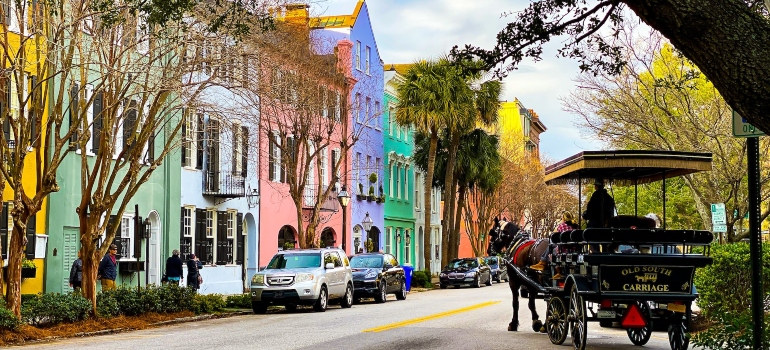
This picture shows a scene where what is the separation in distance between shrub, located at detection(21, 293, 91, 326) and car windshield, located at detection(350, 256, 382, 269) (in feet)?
45.2

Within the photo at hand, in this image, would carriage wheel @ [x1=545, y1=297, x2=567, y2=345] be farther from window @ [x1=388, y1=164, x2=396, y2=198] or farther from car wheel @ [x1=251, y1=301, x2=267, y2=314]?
window @ [x1=388, y1=164, x2=396, y2=198]

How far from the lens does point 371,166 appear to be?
56.8 metres

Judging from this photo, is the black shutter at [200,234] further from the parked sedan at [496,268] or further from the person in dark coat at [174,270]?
the parked sedan at [496,268]

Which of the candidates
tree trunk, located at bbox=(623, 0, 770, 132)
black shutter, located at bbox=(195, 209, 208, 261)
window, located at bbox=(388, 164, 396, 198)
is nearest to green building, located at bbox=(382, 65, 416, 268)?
window, located at bbox=(388, 164, 396, 198)

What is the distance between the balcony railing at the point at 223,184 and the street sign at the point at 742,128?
28296 millimetres

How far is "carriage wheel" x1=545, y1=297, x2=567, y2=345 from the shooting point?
15586 millimetres

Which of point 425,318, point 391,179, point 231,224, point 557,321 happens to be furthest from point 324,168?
point 557,321

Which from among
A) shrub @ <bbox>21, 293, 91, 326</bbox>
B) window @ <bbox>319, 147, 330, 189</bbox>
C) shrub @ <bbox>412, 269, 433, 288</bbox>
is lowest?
shrub @ <bbox>412, 269, 433, 288</bbox>

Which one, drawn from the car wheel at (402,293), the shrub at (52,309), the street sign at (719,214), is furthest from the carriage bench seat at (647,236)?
the car wheel at (402,293)

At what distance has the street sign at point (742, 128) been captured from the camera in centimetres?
1035

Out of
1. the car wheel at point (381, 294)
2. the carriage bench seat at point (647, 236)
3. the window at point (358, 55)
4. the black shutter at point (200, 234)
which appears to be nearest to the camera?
the carriage bench seat at point (647, 236)

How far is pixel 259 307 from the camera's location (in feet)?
90.7

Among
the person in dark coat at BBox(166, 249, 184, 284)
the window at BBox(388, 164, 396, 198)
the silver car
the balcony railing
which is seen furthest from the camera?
the window at BBox(388, 164, 396, 198)

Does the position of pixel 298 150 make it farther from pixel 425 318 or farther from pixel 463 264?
pixel 463 264
